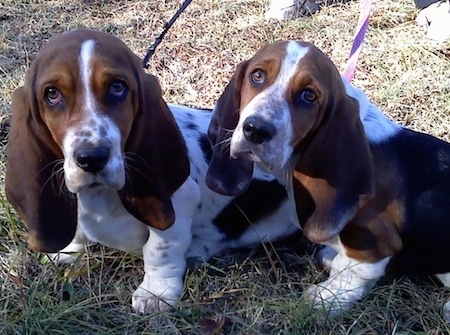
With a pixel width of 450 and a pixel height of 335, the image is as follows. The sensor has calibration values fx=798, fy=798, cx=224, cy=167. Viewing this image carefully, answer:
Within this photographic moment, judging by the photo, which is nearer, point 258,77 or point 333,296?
point 258,77

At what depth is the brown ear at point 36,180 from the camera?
355cm

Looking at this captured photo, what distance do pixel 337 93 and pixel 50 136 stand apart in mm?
1318

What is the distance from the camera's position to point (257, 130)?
3391mm

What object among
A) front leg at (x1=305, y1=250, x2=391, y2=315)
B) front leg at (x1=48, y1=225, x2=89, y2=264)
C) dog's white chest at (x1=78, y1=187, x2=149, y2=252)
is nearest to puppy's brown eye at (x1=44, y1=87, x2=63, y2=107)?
dog's white chest at (x1=78, y1=187, x2=149, y2=252)

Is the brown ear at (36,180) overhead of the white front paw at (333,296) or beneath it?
overhead

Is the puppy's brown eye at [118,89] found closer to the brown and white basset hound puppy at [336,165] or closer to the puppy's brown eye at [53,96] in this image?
the puppy's brown eye at [53,96]

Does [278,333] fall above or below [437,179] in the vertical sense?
below

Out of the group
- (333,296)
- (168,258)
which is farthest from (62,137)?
(333,296)

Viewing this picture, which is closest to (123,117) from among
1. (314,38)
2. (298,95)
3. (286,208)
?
(298,95)

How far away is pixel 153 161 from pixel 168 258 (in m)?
0.63

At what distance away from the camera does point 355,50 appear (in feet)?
15.8

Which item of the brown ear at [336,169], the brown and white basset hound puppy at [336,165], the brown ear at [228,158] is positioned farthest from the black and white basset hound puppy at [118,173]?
the brown ear at [336,169]

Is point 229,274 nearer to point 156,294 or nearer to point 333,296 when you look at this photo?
point 156,294

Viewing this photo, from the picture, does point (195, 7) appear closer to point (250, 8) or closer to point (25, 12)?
point (250, 8)
